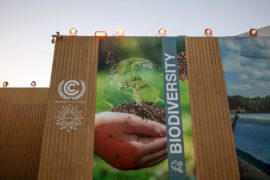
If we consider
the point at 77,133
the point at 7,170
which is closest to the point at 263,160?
the point at 77,133

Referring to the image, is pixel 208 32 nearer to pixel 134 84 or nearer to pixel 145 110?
pixel 134 84

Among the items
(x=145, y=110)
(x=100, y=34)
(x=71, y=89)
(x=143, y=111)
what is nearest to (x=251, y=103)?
(x=145, y=110)

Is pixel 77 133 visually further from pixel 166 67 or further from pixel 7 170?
pixel 7 170

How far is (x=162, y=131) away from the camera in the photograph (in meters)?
15.1

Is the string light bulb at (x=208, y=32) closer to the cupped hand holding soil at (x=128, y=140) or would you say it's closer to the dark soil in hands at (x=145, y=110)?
the dark soil in hands at (x=145, y=110)

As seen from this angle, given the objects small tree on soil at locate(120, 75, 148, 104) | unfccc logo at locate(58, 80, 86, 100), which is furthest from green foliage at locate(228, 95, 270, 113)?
unfccc logo at locate(58, 80, 86, 100)

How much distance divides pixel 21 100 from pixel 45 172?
11.4 m

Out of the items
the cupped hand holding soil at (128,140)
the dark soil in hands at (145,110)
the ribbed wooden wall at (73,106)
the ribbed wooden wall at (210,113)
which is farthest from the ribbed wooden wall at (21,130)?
the ribbed wooden wall at (210,113)

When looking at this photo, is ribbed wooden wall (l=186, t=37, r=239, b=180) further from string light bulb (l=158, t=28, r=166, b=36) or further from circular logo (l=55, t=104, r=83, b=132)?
circular logo (l=55, t=104, r=83, b=132)

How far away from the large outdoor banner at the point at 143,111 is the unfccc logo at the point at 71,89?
37.7 inches

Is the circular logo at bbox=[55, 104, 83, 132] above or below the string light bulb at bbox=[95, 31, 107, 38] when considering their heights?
below

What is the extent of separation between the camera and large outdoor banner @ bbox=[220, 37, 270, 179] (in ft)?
49.3

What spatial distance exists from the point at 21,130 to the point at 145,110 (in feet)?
40.4

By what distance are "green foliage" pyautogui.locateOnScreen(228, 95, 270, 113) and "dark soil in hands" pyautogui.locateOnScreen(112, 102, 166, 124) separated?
4024 millimetres
